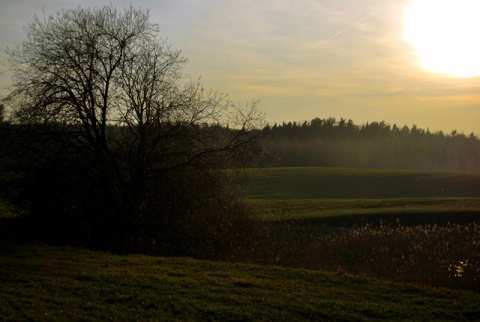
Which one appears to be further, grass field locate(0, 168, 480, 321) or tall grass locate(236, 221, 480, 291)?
tall grass locate(236, 221, 480, 291)

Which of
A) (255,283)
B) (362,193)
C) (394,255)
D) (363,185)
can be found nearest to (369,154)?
(363,185)

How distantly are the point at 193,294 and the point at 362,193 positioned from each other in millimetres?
57254

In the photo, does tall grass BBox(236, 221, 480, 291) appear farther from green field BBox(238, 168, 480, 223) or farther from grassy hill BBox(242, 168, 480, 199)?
grassy hill BBox(242, 168, 480, 199)

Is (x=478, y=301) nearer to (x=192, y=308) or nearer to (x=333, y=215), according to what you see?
(x=192, y=308)

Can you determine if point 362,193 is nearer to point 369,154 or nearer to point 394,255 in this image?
point 394,255

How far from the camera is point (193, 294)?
40.3 feet

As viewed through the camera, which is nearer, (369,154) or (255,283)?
(255,283)

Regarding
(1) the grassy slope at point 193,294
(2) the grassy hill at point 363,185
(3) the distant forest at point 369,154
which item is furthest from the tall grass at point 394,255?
(3) the distant forest at point 369,154

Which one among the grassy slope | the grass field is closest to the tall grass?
the grass field

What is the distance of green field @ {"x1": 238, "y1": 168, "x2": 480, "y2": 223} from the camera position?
44.0 m

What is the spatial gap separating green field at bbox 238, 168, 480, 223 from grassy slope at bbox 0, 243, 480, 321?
25.8 m

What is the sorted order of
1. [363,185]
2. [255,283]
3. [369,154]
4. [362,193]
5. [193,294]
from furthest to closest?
[369,154] → [363,185] → [362,193] → [255,283] → [193,294]

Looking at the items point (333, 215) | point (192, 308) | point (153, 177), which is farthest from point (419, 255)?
point (333, 215)

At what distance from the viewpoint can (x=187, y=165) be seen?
23.1 meters
